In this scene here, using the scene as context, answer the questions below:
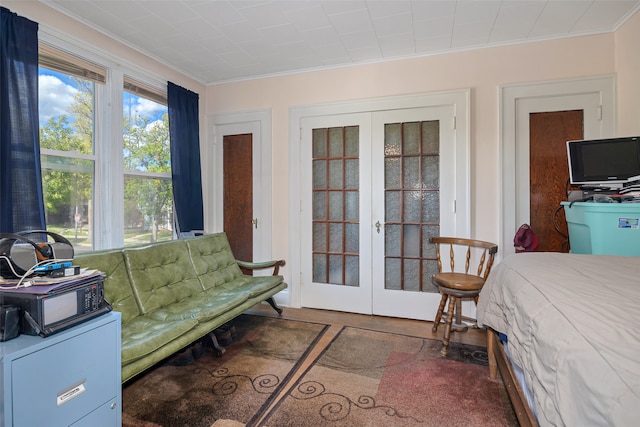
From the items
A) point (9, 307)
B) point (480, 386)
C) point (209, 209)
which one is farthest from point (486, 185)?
point (9, 307)

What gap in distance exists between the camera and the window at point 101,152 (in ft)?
7.73

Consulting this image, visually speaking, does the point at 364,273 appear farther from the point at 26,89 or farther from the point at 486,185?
the point at 26,89

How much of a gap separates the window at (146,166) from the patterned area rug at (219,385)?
1418 millimetres

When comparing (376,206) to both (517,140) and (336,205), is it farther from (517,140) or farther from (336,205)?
(517,140)

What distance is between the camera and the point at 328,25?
2576 millimetres

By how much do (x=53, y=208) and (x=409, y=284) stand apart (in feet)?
10.2

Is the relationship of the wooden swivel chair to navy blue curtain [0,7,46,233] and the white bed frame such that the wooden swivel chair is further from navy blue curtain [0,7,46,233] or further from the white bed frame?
navy blue curtain [0,7,46,233]

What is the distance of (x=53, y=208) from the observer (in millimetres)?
2363

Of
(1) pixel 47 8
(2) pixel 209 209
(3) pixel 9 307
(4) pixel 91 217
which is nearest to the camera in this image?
(3) pixel 9 307

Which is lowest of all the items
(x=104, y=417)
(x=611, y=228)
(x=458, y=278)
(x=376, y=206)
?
(x=104, y=417)

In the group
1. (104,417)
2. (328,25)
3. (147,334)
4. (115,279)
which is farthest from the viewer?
(328,25)

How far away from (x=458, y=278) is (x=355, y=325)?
1042 millimetres

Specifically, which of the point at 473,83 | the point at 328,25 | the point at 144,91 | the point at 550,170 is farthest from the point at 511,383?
the point at 144,91

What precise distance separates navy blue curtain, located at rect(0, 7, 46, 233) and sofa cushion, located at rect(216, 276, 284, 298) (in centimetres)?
143
